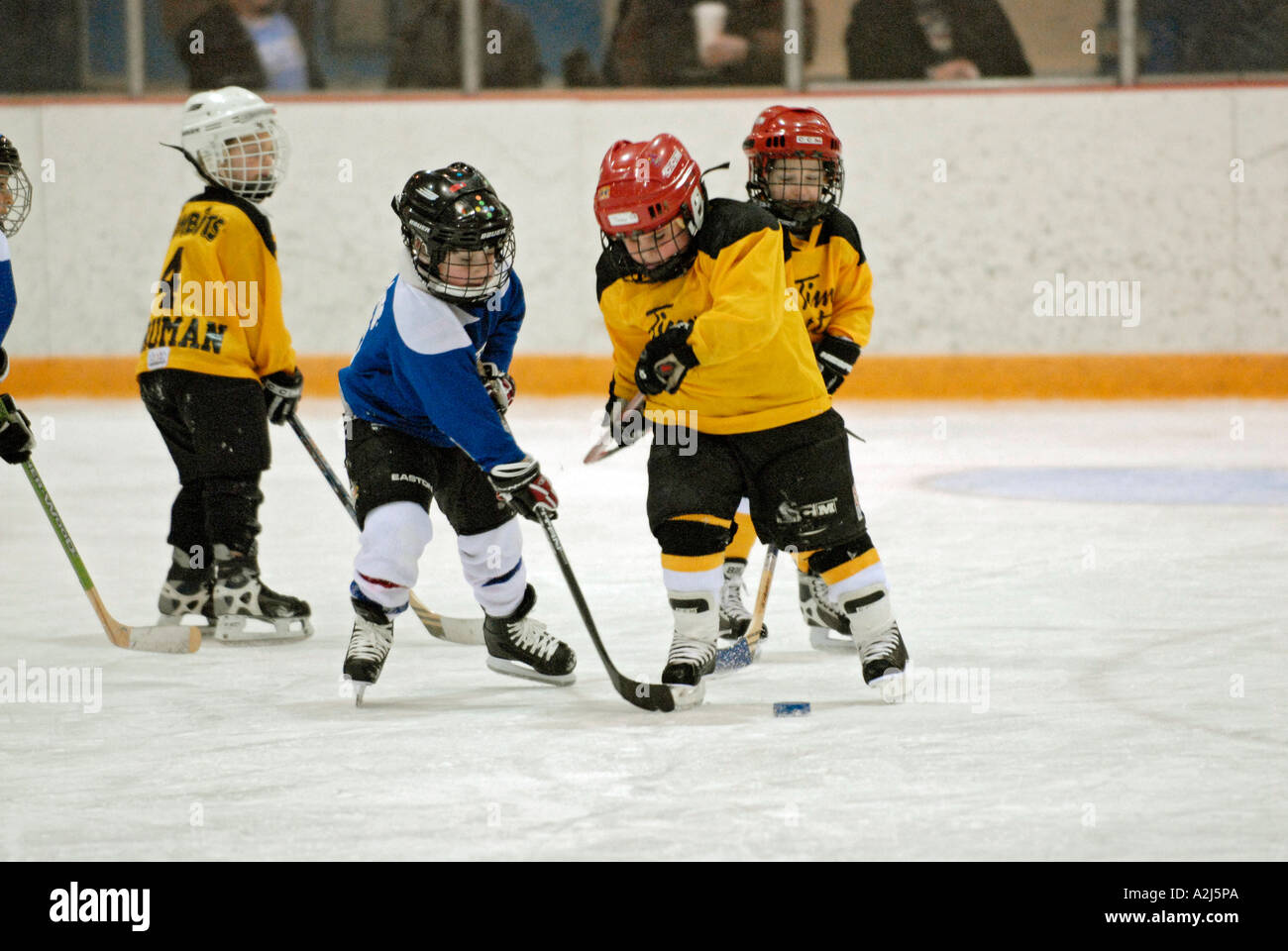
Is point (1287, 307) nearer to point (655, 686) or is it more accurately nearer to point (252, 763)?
point (655, 686)

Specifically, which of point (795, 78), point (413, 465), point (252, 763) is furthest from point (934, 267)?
point (252, 763)

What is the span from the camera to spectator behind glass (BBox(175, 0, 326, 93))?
920 centimetres

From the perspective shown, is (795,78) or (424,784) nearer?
(424,784)

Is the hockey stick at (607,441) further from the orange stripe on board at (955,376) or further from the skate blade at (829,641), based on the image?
the orange stripe on board at (955,376)

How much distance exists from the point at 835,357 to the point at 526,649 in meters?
0.95

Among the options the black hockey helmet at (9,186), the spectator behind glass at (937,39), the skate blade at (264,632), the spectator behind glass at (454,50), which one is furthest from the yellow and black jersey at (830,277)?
the spectator behind glass at (454,50)

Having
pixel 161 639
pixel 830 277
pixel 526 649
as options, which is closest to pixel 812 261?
pixel 830 277

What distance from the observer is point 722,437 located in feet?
10.7

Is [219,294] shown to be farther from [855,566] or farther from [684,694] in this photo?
[855,566]

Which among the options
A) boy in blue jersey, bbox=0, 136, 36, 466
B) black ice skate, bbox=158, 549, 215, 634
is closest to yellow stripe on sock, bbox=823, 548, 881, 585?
black ice skate, bbox=158, 549, 215, 634

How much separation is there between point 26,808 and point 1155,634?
234 centimetres

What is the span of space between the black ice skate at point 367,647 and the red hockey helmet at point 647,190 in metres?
0.86

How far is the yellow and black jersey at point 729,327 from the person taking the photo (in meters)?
3.02
